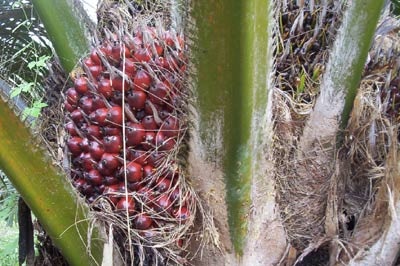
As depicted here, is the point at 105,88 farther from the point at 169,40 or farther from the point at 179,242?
the point at 179,242

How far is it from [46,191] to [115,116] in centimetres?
24

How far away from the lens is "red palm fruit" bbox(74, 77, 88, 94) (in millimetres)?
1329

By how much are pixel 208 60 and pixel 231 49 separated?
58mm

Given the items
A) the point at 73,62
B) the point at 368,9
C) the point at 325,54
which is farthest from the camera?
the point at 73,62

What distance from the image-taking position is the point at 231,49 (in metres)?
1.00

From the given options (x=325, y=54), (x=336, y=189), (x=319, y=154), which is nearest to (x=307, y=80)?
(x=325, y=54)

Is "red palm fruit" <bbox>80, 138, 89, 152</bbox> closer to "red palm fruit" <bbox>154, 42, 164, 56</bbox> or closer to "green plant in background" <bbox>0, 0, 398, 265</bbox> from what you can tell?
"green plant in background" <bbox>0, 0, 398, 265</bbox>

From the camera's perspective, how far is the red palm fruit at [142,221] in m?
1.24

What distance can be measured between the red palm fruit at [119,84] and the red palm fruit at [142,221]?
309 millimetres

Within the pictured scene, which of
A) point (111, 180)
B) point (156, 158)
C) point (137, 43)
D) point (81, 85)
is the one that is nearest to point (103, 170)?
point (111, 180)

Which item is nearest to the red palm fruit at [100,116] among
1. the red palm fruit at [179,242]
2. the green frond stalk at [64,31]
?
the red palm fruit at [179,242]

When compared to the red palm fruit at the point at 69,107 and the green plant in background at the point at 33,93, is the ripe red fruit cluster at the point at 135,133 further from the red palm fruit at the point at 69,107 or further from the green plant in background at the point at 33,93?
the green plant in background at the point at 33,93

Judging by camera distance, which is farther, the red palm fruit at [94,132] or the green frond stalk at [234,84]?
the red palm fruit at [94,132]

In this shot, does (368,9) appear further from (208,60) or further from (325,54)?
(208,60)
